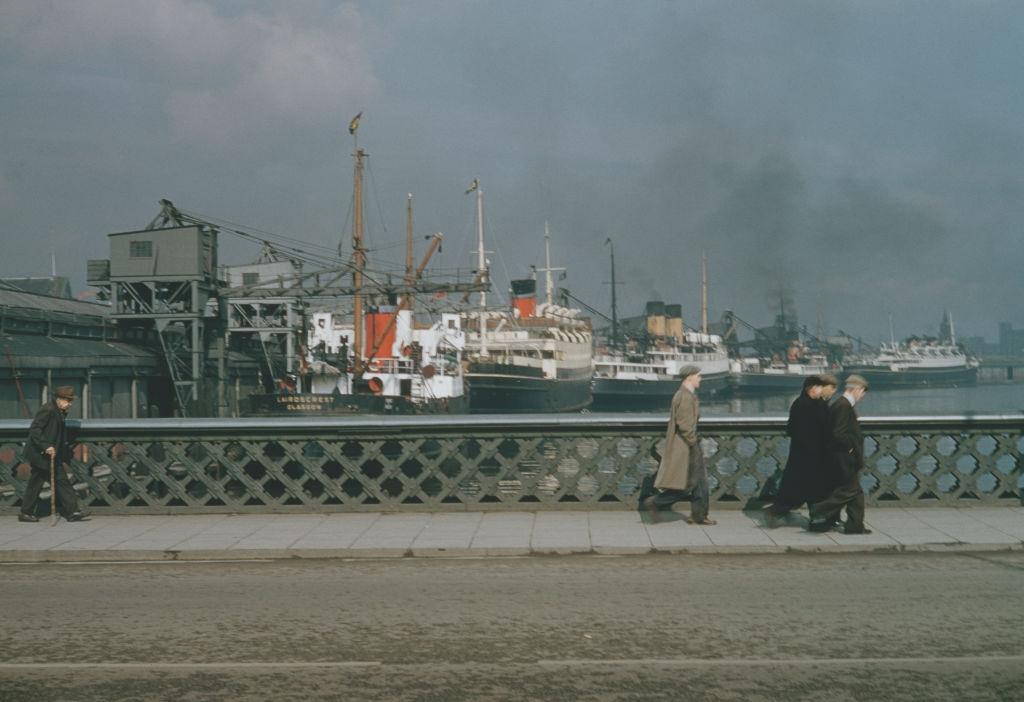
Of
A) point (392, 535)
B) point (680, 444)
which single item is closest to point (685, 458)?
point (680, 444)

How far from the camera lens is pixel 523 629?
7852mm

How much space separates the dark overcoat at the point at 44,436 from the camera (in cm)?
1249

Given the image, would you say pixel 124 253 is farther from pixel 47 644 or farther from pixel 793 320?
pixel 793 320

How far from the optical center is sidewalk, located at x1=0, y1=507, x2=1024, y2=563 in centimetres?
1099

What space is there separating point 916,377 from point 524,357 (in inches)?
3417

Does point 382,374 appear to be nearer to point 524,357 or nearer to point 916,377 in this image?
point 524,357

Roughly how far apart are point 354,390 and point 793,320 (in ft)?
396

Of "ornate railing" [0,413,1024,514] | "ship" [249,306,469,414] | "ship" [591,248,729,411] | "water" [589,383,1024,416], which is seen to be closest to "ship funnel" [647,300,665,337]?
"ship" [591,248,729,411]

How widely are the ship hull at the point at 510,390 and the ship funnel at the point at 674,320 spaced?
58728 millimetres

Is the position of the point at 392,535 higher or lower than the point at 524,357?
lower

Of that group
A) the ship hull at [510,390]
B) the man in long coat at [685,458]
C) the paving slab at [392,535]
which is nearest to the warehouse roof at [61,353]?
the ship hull at [510,390]

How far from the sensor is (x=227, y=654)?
7164 millimetres

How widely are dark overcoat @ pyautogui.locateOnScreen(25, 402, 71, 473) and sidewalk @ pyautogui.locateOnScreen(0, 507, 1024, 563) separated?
2.85ft

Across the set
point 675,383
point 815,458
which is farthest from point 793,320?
point 815,458
